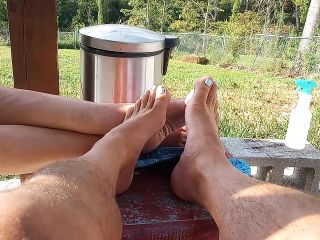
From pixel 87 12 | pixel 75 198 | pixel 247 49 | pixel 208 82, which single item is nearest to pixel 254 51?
pixel 247 49

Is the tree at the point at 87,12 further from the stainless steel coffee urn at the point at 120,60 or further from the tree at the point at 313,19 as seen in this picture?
the stainless steel coffee urn at the point at 120,60

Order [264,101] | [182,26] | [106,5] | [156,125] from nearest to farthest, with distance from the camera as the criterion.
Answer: [156,125]
[264,101]
[106,5]
[182,26]

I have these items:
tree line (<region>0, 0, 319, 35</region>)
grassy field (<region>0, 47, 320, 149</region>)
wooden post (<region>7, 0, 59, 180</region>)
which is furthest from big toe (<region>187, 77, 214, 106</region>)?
tree line (<region>0, 0, 319, 35</region>)

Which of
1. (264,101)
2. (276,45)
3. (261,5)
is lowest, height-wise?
(264,101)

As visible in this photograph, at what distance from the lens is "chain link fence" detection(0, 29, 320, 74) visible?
500 centimetres

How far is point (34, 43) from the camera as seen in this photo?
1.42 metres

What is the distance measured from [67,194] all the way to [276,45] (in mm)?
5160

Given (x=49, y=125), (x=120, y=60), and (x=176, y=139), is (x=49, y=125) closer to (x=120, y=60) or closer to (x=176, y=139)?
(x=176, y=139)

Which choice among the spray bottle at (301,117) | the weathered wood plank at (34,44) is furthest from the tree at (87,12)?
the spray bottle at (301,117)

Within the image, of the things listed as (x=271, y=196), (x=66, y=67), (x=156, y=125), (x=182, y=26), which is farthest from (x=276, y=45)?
(x=271, y=196)

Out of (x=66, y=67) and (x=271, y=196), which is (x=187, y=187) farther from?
(x=66, y=67)

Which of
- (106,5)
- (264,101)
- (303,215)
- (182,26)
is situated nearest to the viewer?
(303,215)

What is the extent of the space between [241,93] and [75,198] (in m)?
3.80

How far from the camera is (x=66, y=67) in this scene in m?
4.80
